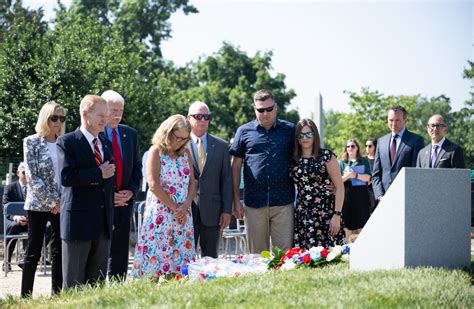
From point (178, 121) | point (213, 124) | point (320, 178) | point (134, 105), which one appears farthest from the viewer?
point (213, 124)

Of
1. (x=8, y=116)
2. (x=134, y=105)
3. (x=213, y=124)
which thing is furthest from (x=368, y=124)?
(x=8, y=116)

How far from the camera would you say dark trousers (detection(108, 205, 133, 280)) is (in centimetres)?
802

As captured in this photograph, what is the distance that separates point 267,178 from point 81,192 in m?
2.28

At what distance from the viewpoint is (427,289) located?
17.2 feet

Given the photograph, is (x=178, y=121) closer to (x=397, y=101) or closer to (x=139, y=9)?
(x=139, y=9)

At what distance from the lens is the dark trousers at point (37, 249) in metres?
7.63

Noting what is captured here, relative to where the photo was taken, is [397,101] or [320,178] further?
[397,101]

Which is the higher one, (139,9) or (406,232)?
(139,9)

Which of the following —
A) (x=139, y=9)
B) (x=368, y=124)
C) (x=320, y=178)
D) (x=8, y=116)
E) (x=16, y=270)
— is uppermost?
(x=139, y=9)

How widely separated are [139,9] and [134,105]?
20.0 metres

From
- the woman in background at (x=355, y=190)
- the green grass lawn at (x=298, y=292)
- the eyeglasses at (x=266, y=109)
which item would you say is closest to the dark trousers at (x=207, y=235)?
the eyeglasses at (x=266, y=109)

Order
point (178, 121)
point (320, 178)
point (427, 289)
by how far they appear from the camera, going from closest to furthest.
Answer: point (427, 289) → point (178, 121) → point (320, 178)

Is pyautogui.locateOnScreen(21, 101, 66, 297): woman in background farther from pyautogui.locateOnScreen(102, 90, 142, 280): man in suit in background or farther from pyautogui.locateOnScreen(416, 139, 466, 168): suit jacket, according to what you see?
pyautogui.locateOnScreen(416, 139, 466, 168): suit jacket

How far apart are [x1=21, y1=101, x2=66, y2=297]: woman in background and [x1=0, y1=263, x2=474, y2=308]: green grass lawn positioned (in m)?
1.18
